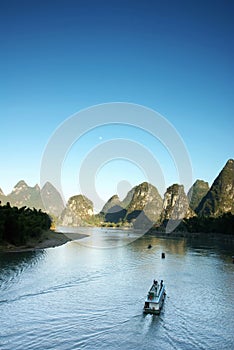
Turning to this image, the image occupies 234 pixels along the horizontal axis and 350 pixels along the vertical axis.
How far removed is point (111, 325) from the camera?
18016 millimetres

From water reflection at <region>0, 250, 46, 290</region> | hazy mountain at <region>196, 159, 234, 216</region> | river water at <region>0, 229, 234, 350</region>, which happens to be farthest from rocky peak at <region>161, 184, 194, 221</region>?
river water at <region>0, 229, 234, 350</region>

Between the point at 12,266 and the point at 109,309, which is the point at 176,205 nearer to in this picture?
the point at 12,266

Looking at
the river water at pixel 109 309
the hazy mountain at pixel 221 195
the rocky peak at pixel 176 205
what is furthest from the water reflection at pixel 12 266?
the hazy mountain at pixel 221 195

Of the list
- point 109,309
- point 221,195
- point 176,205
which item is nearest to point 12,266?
point 109,309

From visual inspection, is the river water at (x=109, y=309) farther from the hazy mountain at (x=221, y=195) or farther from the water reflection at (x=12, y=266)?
the hazy mountain at (x=221, y=195)

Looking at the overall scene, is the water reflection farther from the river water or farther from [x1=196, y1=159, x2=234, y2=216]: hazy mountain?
[x1=196, y1=159, x2=234, y2=216]: hazy mountain

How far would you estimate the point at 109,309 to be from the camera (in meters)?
20.9

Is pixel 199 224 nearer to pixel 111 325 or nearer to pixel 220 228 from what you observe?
pixel 220 228

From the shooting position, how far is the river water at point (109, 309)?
16094mm

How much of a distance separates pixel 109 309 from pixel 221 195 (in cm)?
15891

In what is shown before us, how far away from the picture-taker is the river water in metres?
16.1

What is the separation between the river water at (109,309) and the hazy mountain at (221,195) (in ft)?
436

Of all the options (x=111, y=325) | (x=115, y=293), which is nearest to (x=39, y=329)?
(x=111, y=325)

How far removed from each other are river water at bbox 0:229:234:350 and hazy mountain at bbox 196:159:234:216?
436 feet
